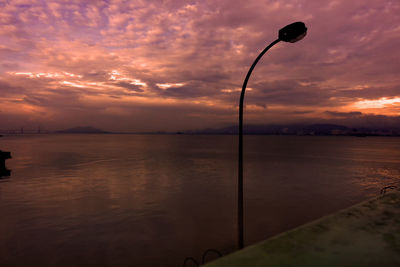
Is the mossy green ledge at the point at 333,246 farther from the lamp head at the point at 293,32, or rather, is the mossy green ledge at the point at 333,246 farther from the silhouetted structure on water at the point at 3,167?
the silhouetted structure on water at the point at 3,167

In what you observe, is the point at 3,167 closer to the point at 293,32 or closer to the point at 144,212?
the point at 144,212

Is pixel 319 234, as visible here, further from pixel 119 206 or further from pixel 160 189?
pixel 160 189

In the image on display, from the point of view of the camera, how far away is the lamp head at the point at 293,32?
30.6 feet

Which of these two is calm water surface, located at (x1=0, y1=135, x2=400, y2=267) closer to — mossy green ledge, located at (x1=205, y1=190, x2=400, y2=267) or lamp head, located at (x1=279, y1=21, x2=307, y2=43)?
mossy green ledge, located at (x1=205, y1=190, x2=400, y2=267)

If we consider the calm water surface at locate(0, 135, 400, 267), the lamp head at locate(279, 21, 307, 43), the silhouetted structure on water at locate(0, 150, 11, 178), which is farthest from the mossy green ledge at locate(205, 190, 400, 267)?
the silhouetted structure on water at locate(0, 150, 11, 178)

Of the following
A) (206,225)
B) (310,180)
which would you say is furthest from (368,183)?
(206,225)

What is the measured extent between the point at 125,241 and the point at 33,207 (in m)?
13.5

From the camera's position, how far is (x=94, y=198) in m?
26.6

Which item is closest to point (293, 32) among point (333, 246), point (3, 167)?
point (333, 246)

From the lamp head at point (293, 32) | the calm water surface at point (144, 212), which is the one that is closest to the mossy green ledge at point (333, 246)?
the lamp head at point (293, 32)

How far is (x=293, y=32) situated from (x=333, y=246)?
25.3 ft

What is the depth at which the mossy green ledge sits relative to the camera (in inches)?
206

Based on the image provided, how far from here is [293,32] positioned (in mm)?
9445

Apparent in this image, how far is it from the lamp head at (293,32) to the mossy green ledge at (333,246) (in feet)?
22.8
